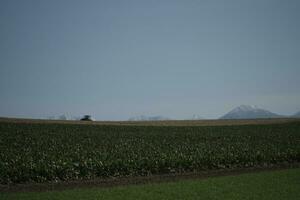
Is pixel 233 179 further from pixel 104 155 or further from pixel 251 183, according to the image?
pixel 104 155

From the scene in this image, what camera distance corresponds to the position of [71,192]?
15.7 metres

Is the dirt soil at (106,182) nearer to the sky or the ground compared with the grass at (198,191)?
nearer to the ground

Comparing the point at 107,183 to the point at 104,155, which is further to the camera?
the point at 104,155

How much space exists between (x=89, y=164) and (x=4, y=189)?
213 inches

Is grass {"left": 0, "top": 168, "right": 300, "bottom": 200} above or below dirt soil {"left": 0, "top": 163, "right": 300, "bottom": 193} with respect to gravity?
above

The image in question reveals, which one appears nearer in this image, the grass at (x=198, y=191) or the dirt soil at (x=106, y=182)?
the grass at (x=198, y=191)

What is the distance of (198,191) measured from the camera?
1592 cm

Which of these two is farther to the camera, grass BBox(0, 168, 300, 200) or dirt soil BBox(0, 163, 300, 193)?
dirt soil BBox(0, 163, 300, 193)

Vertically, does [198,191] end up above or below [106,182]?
above

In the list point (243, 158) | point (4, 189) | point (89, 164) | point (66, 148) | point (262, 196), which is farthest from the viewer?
point (66, 148)

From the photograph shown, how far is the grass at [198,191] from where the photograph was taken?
48.3 ft

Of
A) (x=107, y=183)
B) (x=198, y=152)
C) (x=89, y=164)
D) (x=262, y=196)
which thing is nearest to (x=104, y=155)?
(x=89, y=164)

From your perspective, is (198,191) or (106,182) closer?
(198,191)

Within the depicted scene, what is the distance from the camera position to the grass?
48.3 feet
